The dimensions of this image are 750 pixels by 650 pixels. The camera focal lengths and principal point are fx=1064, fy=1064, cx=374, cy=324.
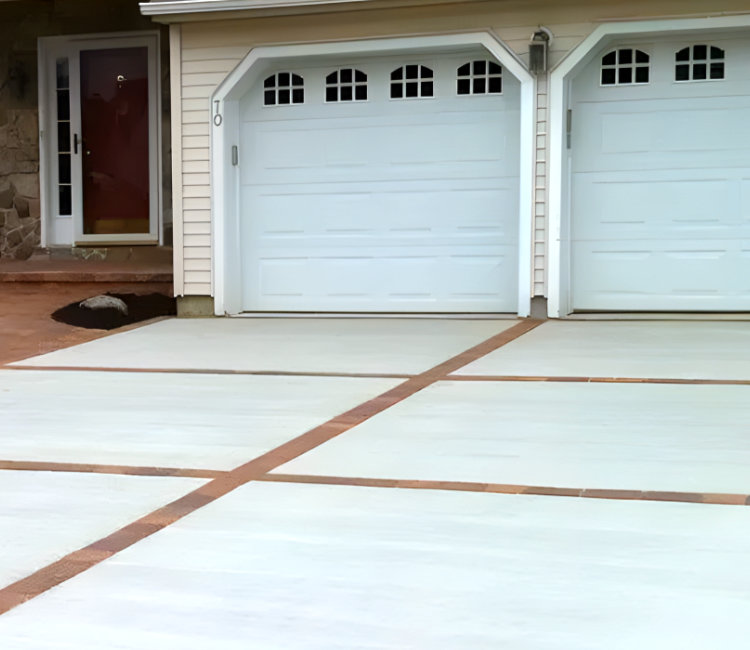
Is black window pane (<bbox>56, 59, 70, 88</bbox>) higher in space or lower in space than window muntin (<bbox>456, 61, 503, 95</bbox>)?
higher

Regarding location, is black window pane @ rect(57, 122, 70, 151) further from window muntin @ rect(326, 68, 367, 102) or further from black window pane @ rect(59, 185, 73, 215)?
window muntin @ rect(326, 68, 367, 102)

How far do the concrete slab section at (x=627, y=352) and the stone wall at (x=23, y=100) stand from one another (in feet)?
19.9

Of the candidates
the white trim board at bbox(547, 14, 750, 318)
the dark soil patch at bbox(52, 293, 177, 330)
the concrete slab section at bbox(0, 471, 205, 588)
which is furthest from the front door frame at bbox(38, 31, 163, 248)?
the concrete slab section at bbox(0, 471, 205, 588)

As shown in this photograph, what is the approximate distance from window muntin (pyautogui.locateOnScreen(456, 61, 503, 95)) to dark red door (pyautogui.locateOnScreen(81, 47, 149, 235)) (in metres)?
4.03

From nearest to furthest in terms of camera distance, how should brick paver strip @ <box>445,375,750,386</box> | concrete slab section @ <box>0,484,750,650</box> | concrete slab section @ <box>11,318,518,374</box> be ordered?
concrete slab section @ <box>0,484,750,650</box> → brick paver strip @ <box>445,375,750,386</box> → concrete slab section @ <box>11,318,518,374</box>

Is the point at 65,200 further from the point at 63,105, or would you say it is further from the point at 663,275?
the point at 663,275

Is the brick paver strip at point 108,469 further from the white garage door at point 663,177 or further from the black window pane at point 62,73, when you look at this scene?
the black window pane at point 62,73

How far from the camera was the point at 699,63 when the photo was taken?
775 centimetres

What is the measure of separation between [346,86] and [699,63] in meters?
2.70

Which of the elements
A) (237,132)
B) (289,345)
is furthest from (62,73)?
(289,345)

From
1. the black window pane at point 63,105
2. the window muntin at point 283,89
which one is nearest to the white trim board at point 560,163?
the window muntin at point 283,89

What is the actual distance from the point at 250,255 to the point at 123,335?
1.75 m

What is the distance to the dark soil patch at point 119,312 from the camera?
801 cm

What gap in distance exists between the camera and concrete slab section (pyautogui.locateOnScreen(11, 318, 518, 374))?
18.8 feet
